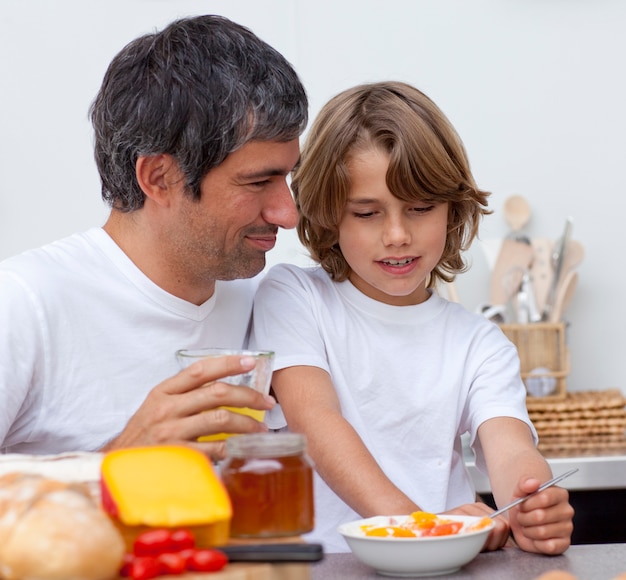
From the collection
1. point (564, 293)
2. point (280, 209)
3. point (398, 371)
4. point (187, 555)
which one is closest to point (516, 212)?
point (564, 293)

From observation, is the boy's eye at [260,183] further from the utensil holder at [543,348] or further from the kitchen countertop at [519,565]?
the utensil holder at [543,348]

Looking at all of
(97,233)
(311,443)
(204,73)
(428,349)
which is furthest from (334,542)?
(204,73)

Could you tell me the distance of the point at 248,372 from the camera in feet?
3.58

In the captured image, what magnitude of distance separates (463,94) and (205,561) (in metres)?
2.10

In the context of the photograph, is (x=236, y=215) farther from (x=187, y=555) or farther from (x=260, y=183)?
(x=187, y=555)

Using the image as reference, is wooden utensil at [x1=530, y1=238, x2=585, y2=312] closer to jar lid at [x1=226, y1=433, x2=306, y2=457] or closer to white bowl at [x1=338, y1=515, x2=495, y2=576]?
white bowl at [x1=338, y1=515, x2=495, y2=576]

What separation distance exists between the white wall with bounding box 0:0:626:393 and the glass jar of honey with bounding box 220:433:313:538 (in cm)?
180

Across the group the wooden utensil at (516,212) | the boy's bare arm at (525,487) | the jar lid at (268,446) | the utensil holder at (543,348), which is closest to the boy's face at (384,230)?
the boy's bare arm at (525,487)

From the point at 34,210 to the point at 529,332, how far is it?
136cm

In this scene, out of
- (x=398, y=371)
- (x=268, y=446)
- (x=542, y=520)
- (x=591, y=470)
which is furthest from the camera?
(x=591, y=470)

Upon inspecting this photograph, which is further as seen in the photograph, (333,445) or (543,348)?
(543,348)

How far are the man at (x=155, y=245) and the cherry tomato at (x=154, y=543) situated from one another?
24.7 inches

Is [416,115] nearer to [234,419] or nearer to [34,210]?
[234,419]

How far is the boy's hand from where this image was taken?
1.21 m
